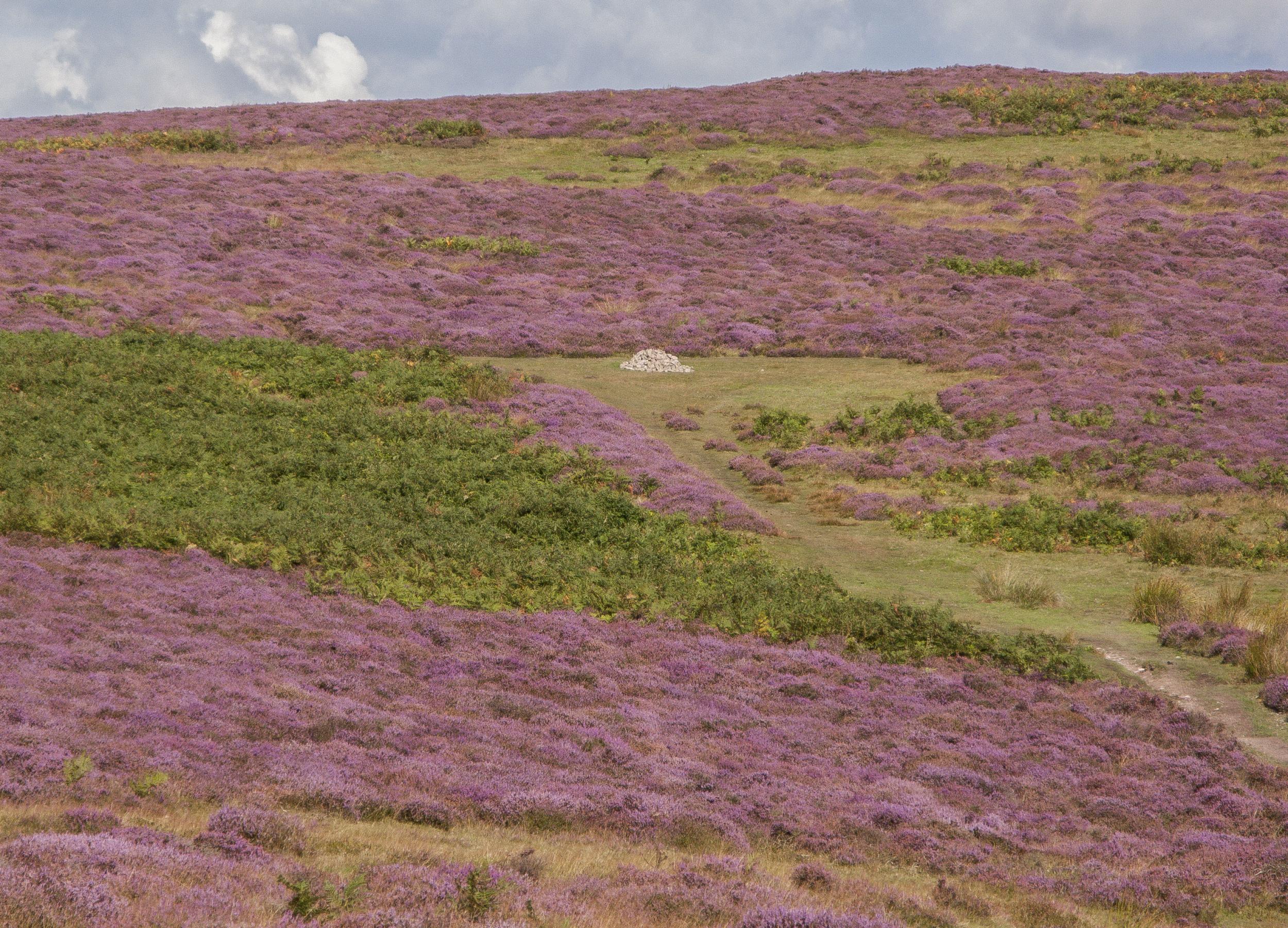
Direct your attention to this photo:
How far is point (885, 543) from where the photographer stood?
25.3 meters

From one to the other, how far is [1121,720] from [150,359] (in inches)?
1031

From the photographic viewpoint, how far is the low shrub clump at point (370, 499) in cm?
1973

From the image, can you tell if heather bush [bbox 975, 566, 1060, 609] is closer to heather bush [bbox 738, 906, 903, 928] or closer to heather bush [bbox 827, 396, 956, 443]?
heather bush [bbox 827, 396, 956, 443]

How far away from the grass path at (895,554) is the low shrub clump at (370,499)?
150cm

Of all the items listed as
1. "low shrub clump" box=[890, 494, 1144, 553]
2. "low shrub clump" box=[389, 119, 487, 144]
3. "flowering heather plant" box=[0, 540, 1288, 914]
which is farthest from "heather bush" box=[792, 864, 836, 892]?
"low shrub clump" box=[389, 119, 487, 144]

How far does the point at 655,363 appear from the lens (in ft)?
129

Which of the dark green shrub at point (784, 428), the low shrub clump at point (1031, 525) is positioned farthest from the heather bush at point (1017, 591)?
the dark green shrub at point (784, 428)

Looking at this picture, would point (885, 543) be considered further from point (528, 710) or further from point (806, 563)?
point (528, 710)

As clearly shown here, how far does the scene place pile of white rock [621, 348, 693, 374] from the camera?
39188 millimetres

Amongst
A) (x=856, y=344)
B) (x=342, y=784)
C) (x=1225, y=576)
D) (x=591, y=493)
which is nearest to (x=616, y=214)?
(x=856, y=344)

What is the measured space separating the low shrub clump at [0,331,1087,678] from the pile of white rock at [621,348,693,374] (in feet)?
24.9

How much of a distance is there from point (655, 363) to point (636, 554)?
58.9ft

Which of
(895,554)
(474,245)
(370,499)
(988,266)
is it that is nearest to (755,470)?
(895,554)

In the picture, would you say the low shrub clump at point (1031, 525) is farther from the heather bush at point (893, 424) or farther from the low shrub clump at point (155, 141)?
the low shrub clump at point (155, 141)
